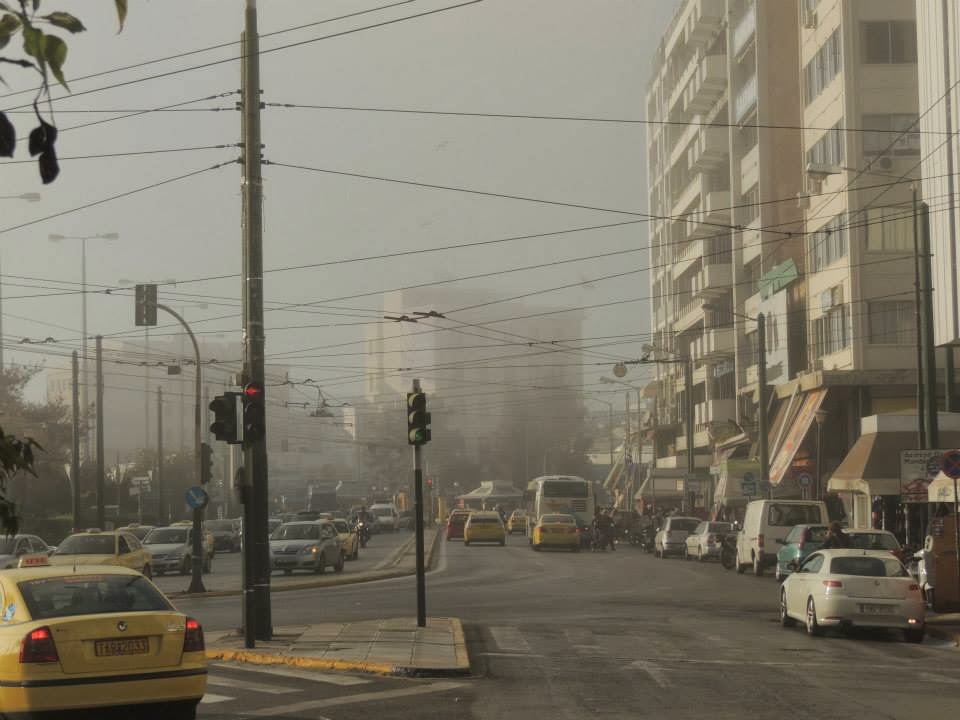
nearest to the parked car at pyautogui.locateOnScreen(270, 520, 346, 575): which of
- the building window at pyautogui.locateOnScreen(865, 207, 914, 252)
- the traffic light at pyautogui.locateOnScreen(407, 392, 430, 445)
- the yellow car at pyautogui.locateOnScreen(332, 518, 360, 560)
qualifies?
the yellow car at pyautogui.locateOnScreen(332, 518, 360, 560)

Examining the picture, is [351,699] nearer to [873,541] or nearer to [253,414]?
[253,414]

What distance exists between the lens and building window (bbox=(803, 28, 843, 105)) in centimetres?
5191

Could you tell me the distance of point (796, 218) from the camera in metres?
63.2

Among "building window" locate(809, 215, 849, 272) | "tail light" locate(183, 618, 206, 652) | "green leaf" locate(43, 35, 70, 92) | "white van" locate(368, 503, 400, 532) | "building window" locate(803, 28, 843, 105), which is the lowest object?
"white van" locate(368, 503, 400, 532)

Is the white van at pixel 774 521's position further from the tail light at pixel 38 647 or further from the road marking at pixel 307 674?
the tail light at pixel 38 647

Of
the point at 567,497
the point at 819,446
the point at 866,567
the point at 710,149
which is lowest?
the point at 567,497

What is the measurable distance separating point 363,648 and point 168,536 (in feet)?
96.1

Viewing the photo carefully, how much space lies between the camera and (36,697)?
10.8 m

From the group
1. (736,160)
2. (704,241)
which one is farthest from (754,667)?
(704,241)

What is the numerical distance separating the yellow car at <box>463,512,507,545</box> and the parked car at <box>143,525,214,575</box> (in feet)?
71.6

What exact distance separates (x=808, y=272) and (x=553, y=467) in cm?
10187

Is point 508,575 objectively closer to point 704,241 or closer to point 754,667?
point 754,667

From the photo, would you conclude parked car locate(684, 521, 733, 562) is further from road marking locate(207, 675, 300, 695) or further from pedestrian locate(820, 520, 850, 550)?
road marking locate(207, 675, 300, 695)

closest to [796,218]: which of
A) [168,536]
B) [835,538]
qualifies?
[168,536]
